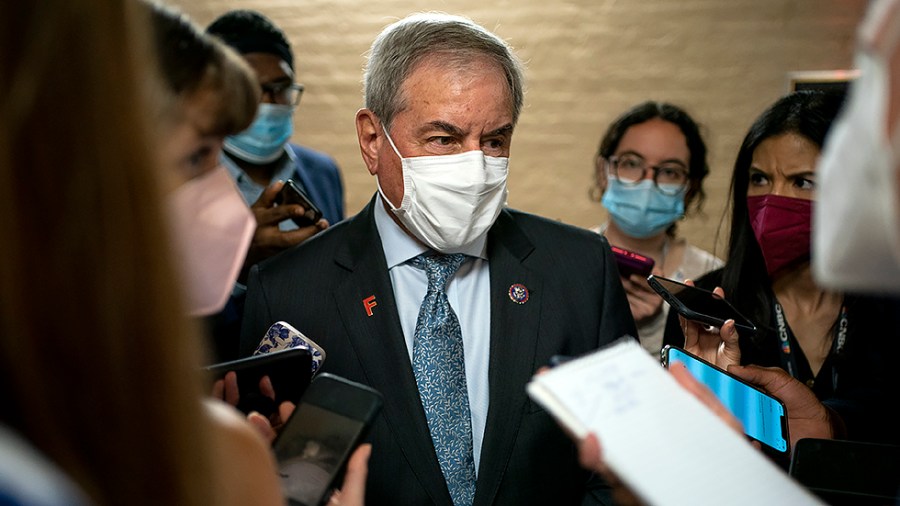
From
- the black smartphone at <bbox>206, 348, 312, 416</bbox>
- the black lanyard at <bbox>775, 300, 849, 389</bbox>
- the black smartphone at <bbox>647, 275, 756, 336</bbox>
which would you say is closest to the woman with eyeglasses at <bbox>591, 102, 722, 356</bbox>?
the black lanyard at <bbox>775, 300, 849, 389</bbox>

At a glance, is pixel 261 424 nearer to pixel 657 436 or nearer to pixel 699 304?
pixel 657 436

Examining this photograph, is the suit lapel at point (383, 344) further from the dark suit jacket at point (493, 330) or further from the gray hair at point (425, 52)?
the gray hair at point (425, 52)

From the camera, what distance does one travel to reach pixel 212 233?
46.6 inches

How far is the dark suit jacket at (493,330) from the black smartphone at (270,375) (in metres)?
0.27

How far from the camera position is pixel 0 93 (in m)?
0.68

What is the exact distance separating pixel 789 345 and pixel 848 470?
0.84m

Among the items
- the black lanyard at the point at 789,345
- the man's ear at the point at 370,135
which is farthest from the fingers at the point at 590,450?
the black lanyard at the point at 789,345

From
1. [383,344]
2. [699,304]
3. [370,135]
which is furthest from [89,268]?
[699,304]

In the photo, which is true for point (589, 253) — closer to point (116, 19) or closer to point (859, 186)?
point (859, 186)

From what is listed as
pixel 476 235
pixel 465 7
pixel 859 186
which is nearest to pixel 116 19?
pixel 859 186

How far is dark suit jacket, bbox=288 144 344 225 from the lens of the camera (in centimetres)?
313

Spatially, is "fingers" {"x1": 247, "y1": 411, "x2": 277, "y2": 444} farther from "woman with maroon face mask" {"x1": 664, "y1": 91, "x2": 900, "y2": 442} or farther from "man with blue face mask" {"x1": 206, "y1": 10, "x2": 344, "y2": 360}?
"man with blue face mask" {"x1": 206, "y1": 10, "x2": 344, "y2": 360}

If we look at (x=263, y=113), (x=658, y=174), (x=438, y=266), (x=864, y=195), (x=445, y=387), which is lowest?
(x=445, y=387)

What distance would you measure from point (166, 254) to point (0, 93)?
191 millimetres
